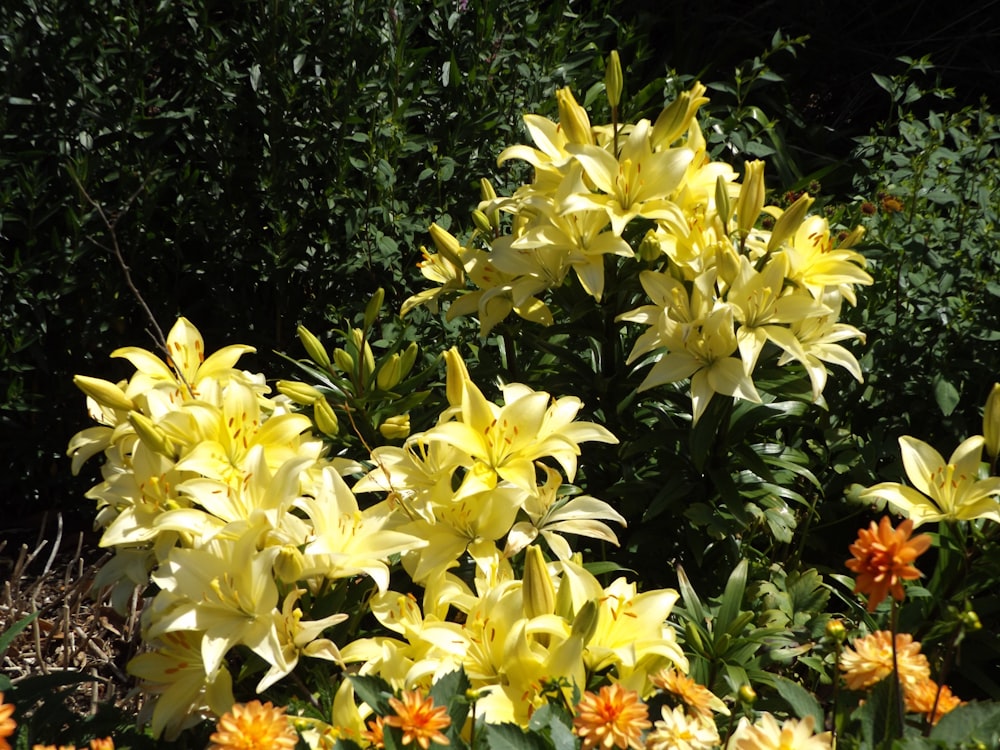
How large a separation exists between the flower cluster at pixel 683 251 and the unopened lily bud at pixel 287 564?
689mm

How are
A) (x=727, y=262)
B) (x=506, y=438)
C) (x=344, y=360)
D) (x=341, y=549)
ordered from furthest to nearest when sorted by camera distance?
(x=344, y=360) < (x=727, y=262) < (x=506, y=438) < (x=341, y=549)

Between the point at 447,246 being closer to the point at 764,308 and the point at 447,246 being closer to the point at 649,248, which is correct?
the point at 649,248

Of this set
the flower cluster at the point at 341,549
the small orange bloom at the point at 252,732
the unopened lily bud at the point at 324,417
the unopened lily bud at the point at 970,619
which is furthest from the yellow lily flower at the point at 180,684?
the unopened lily bud at the point at 970,619

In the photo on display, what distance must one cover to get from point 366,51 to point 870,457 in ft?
5.27

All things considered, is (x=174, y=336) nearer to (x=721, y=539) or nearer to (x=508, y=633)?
(x=508, y=633)

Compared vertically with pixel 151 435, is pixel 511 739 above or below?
below

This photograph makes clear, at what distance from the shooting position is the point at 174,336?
1682mm

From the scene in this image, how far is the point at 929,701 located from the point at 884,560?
0.91ft

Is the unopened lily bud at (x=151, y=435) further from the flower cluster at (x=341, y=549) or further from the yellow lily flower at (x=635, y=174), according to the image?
the yellow lily flower at (x=635, y=174)

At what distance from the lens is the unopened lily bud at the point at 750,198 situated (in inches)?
66.7

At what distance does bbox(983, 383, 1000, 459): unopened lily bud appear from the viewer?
1532 mm

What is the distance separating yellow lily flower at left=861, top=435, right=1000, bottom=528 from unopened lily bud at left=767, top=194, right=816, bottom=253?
38 centimetres

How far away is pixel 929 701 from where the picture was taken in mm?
1179

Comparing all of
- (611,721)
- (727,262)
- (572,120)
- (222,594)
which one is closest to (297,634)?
(222,594)
